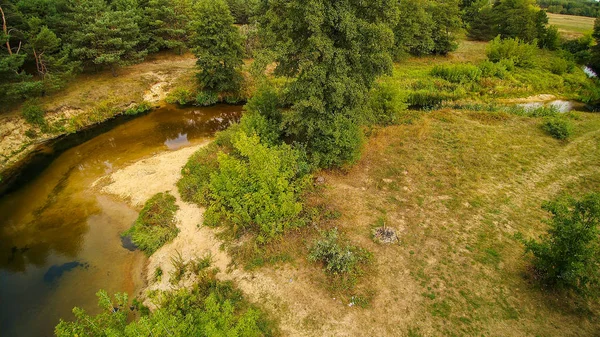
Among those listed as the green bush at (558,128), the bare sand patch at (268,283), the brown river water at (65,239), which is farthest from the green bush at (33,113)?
the green bush at (558,128)

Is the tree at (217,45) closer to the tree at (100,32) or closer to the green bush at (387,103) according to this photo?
the tree at (100,32)

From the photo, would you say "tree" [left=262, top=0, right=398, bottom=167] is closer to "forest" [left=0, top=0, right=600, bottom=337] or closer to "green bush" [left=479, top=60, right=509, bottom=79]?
"forest" [left=0, top=0, right=600, bottom=337]

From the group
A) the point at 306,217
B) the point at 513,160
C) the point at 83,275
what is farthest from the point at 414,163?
the point at 83,275

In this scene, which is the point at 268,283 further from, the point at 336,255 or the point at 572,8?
the point at 572,8

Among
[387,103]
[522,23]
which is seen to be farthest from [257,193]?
[522,23]

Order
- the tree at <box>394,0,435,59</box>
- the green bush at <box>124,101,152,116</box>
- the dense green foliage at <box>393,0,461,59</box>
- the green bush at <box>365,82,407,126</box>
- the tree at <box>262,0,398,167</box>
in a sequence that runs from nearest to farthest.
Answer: the tree at <box>262,0,398,167</box>, the green bush at <box>365,82,407,126</box>, the green bush at <box>124,101,152,116</box>, the tree at <box>394,0,435,59</box>, the dense green foliage at <box>393,0,461,59</box>

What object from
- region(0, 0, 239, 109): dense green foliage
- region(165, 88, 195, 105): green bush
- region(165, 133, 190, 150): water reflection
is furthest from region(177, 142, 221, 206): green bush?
region(165, 88, 195, 105): green bush

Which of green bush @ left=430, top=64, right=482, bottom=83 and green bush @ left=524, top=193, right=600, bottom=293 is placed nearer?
green bush @ left=524, top=193, right=600, bottom=293
